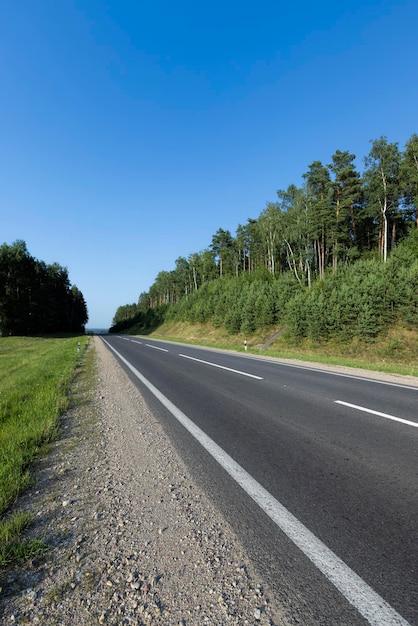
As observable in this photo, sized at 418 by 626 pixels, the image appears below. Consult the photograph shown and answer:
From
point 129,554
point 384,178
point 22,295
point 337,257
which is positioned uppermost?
point 384,178

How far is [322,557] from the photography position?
214cm

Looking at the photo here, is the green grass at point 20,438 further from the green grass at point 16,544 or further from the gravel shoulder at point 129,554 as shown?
the gravel shoulder at point 129,554

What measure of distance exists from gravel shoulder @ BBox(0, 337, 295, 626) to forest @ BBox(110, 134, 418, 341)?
22.4 meters

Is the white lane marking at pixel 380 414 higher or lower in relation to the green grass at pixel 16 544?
higher

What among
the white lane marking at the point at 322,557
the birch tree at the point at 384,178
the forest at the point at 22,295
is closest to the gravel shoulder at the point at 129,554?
the white lane marking at the point at 322,557

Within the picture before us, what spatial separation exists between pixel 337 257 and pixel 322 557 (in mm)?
43672

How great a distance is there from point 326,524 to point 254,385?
5.94m

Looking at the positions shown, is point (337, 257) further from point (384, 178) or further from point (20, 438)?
point (20, 438)

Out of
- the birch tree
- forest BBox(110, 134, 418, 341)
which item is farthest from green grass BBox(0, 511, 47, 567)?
the birch tree

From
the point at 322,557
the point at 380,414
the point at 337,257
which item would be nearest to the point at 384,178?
the point at 337,257

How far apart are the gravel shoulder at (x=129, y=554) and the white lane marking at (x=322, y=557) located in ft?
1.40

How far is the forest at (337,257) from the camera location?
22.7 meters

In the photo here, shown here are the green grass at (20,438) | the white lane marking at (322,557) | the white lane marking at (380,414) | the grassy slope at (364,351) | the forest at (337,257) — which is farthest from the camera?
the forest at (337,257)

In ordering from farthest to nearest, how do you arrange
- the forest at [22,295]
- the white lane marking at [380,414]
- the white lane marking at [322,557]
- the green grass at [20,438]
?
the forest at [22,295] < the white lane marking at [380,414] < the green grass at [20,438] < the white lane marking at [322,557]
